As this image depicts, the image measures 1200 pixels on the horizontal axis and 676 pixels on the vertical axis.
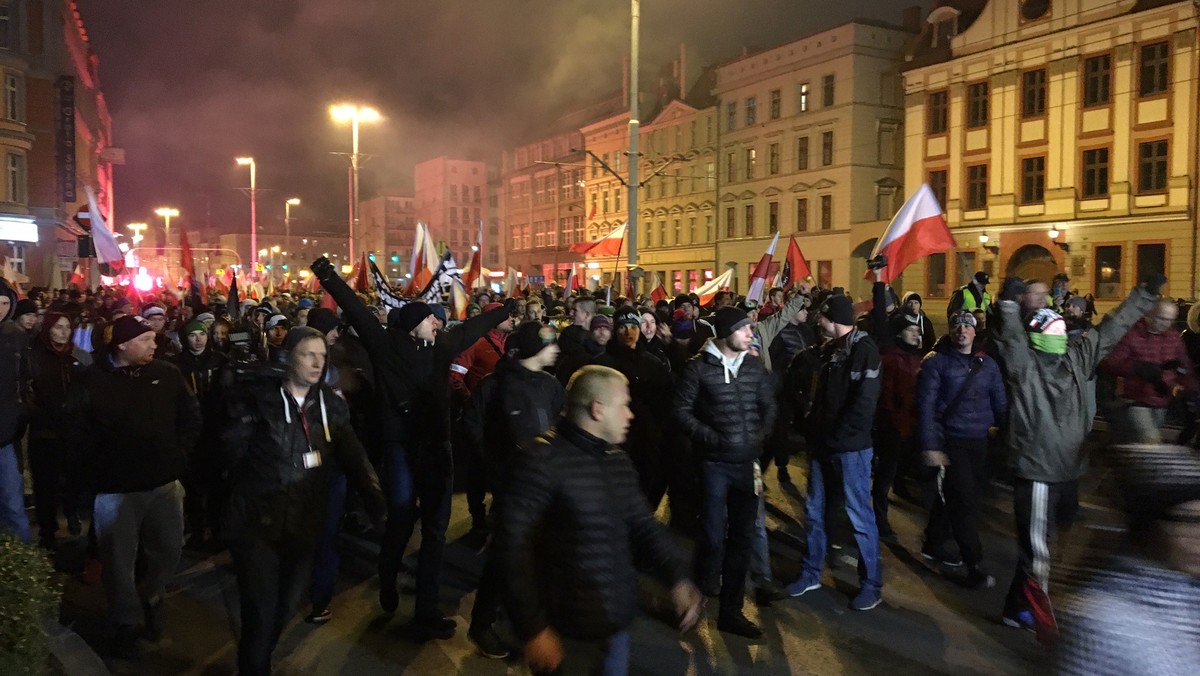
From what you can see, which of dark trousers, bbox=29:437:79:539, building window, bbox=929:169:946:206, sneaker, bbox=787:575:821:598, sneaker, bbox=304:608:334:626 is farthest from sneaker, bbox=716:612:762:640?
building window, bbox=929:169:946:206


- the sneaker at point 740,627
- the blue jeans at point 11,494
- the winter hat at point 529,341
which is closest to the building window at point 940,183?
the sneaker at point 740,627

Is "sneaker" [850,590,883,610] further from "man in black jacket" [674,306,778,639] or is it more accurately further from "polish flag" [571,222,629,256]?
"polish flag" [571,222,629,256]

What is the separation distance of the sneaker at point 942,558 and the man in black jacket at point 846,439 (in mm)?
1089

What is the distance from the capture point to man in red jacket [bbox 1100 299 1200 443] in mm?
7523

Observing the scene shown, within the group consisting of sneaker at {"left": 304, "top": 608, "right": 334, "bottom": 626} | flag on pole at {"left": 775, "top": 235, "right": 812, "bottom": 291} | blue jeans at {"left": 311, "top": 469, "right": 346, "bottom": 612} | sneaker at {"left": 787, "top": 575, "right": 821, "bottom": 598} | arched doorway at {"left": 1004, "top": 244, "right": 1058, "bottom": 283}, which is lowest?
sneaker at {"left": 304, "top": 608, "right": 334, "bottom": 626}

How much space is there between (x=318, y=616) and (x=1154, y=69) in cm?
3461

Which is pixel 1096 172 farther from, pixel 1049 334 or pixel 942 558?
pixel 1049 334

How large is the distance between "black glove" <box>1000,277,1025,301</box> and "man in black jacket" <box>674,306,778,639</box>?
5.48 ft

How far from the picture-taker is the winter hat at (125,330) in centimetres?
531

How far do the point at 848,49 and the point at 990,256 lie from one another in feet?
43.9

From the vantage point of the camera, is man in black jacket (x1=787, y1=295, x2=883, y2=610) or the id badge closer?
the id badge

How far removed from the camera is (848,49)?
44062 mm

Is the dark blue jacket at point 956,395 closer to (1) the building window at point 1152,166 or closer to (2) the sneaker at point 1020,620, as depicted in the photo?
(2) the sneaker at point 1020,620

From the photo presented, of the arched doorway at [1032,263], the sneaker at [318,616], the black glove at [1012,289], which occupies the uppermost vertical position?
the arched doorway at [1032,263]
